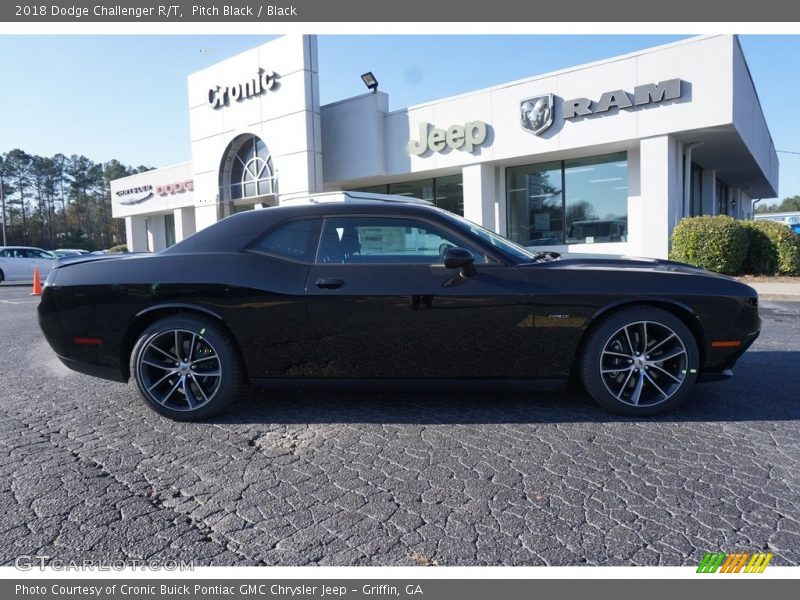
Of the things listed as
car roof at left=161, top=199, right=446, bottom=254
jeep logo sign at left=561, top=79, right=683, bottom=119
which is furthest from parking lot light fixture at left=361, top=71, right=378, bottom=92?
car roof at left=161, top=199, right=446, bottom=254

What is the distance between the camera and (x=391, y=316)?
12.0 feet

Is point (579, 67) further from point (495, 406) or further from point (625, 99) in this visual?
point (495, 406)

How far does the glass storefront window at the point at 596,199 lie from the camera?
15.6m

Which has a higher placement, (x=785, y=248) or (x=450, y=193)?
(x=450, y=193)

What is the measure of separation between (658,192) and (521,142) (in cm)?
403

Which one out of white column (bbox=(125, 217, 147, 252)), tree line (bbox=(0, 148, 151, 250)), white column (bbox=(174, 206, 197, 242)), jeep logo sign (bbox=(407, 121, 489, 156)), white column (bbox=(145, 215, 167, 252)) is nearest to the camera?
jeep logo sign (bbox=(407, 121, 489, 156))

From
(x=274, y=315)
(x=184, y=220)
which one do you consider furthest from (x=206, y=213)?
(x=274, y=315)

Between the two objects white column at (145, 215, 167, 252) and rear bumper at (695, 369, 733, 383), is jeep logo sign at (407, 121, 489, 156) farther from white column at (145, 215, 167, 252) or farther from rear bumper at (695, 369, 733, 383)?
white column at (145, 215, 167, 252)

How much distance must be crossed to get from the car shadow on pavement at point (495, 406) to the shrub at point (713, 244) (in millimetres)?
9525

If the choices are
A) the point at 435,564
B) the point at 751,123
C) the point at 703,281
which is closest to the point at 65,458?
the point at 435,564

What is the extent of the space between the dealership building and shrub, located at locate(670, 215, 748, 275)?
708 millimetres

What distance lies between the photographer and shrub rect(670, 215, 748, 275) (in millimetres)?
13047

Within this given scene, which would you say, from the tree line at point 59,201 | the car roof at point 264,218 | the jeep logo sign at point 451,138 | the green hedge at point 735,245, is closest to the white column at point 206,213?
the jeep logo sign at point 451,138

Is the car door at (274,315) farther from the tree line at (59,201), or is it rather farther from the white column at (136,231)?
the tree line at (59,201)
